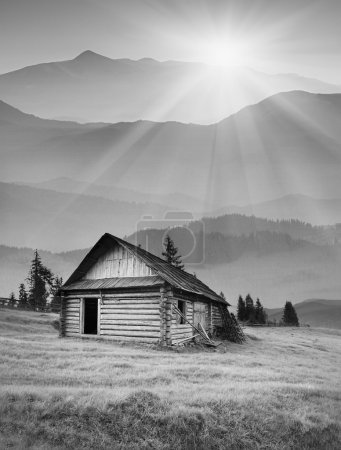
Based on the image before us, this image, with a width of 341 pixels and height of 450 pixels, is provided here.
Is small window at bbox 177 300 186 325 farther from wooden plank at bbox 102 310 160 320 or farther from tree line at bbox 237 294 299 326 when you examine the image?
tree line at bbox 237 294 299 326

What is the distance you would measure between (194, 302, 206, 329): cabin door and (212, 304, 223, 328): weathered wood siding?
2227mm

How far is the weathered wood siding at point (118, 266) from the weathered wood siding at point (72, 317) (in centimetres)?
208

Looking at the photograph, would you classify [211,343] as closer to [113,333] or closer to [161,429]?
[113,333]

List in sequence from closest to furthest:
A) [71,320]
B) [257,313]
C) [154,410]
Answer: [154,410] → [71,320] → [257,313]

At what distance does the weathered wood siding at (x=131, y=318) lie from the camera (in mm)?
22797

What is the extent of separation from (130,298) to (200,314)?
6.84 metres

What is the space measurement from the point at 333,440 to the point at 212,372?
5.58 m

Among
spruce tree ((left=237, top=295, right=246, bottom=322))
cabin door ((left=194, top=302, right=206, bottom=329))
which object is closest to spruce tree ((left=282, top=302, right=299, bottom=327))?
spruce tree ((left=237, top=295, right=246, bottom=322))

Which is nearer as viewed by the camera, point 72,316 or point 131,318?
point 131,318

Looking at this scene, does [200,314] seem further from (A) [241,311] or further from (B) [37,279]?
(A) [241,311]

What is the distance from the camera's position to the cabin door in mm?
27306

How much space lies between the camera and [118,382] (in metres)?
11.8

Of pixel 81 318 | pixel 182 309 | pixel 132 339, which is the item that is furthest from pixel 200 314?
pixel 81 318

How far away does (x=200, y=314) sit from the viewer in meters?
28.4
